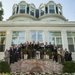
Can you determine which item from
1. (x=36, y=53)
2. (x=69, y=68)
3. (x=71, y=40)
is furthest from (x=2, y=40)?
(x=69, y=68)

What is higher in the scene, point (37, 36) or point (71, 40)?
point (37, 36)

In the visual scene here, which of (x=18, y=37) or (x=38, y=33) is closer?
(x=18, y=37)

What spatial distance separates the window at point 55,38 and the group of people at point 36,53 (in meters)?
3.35

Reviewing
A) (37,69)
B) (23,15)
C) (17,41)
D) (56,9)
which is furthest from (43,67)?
(56,9)

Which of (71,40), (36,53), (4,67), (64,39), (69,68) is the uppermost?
(64,39)

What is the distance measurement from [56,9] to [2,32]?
9620 mm

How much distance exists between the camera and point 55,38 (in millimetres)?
20781

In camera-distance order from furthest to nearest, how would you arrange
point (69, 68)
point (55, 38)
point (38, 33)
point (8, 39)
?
point (38, 33) < point (55, 38) < point (8, 39) < point (69, 68)

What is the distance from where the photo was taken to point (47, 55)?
16.1 m

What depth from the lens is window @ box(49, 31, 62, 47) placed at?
20.5 m

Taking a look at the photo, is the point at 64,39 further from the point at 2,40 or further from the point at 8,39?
the point at 2,40

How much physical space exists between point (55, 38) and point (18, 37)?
396cm

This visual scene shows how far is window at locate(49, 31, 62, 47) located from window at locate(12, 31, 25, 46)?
2.99 meters

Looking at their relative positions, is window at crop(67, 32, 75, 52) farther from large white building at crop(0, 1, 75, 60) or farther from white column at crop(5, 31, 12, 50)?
white column at crop(5, 31, 12, 50)
